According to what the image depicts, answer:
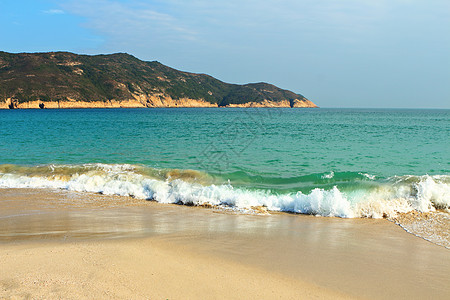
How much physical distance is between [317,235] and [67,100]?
130m

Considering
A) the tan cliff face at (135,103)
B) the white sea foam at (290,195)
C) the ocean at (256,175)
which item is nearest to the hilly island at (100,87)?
the tan cliff face at (135,103)

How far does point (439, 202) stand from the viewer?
909 cm

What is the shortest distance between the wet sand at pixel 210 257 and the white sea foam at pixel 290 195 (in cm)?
60

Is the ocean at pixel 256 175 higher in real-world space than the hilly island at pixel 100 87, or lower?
lower

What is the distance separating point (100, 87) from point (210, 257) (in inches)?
5895

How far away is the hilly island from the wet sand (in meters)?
120

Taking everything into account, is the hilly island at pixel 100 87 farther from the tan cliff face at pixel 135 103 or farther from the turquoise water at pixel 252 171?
the turquoise water at pixel 252 171

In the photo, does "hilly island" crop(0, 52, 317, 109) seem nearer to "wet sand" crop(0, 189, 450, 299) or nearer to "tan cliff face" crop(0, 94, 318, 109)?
"tan cliff face" crop(0, 94, 318, 109)

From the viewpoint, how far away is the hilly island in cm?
11469

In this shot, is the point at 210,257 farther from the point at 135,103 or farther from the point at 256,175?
the point at 135,103

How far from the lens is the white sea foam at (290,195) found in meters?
8.70

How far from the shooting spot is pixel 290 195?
985 centimetres

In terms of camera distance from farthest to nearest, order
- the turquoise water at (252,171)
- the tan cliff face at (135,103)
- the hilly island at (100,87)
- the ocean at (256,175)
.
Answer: the hilly island at (100,87)
the tan cliff face at (135,103)
the turquoise water at (252,171)
the ocean at (256,175)

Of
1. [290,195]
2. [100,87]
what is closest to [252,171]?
[290,195]
